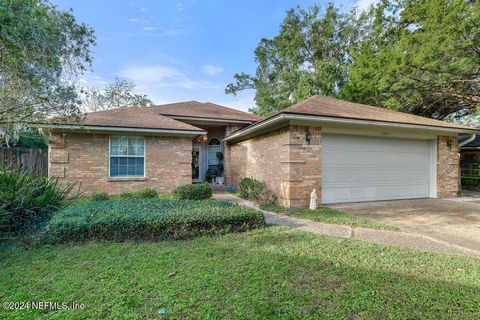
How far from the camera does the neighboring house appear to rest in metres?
7.48

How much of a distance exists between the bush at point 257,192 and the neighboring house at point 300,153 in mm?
292

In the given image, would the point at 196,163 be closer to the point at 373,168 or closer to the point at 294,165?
the point at 294,165

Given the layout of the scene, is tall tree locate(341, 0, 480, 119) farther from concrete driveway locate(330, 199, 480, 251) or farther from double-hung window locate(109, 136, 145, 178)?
double-hung window locate(109, 136, 145, 178)

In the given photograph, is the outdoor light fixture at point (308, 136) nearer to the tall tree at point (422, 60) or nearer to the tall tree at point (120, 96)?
the tall tree at point (422, 60)

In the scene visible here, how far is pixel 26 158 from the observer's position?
10430 millimetres

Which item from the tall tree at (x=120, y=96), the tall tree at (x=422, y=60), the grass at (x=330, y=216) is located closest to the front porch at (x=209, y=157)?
the grass at (x=330, y=216)

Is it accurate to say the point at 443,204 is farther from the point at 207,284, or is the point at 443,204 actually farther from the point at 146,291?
the point at 146,291

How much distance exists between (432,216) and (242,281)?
257 inches

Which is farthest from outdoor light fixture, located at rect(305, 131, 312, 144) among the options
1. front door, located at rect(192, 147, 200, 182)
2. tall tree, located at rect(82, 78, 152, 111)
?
tall tree, located at rect(82, 78, 152, 111)

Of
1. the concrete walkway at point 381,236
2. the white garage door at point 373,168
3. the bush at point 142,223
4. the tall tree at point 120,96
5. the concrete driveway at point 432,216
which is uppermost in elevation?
the tall tree at point 120,96

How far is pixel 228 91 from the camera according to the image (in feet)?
83.7

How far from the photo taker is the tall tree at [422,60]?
9.95 meters

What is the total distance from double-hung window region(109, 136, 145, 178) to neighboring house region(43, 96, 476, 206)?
36 mm

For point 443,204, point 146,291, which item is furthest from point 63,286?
point 443,204
